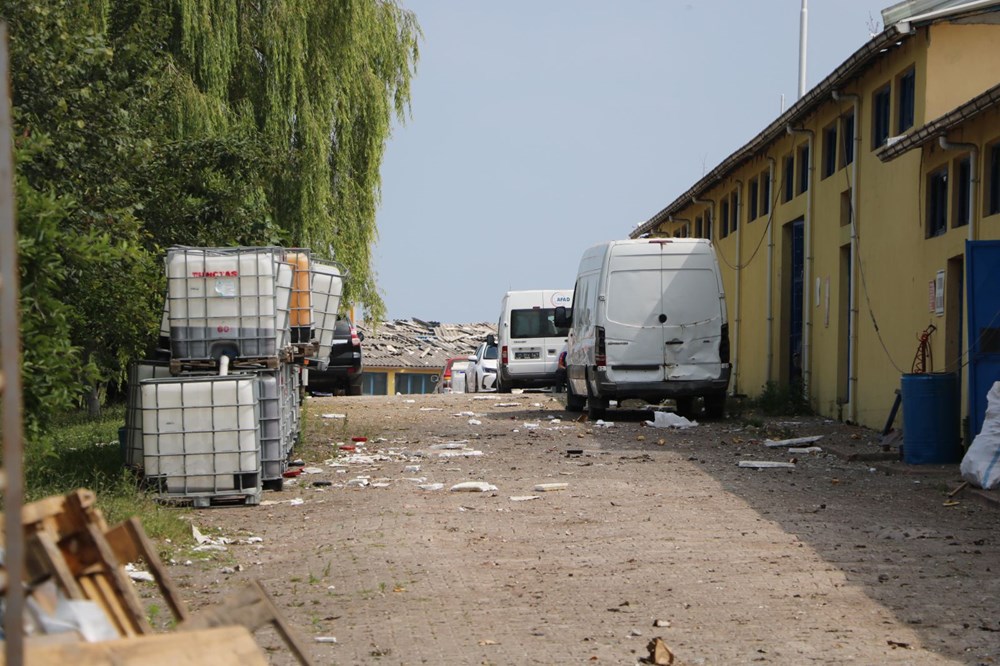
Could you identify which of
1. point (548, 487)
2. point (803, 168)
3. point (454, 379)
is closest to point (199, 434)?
point (548, 487)

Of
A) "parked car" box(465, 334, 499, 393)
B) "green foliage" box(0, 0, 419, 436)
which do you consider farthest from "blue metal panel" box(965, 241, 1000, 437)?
"parked car" box(465, 334, 499, 393)

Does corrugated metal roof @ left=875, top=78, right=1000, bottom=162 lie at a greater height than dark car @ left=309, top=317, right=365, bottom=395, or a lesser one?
greater

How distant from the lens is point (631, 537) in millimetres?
9773

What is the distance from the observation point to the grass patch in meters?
9.73

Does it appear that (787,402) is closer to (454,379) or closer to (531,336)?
(531,336)

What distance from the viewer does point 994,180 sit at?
15.0 metres

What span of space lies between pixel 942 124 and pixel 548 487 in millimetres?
6153

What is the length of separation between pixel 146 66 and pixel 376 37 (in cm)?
925

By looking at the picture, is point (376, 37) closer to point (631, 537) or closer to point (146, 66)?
point (146, 66)

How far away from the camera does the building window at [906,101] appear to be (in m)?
18.3

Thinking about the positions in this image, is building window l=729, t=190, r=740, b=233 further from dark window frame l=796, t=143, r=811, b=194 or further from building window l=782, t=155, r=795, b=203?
dark window frame l=796, t=143, r=811, b=194

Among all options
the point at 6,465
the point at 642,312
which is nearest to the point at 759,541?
the point at 6,465

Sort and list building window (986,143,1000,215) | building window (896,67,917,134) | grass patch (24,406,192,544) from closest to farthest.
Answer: grass patch (24,406,192,544)
building window (986,143,1000,215)
building window (896,67,917,134)

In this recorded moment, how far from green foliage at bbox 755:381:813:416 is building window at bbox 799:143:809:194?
340 centimetres
